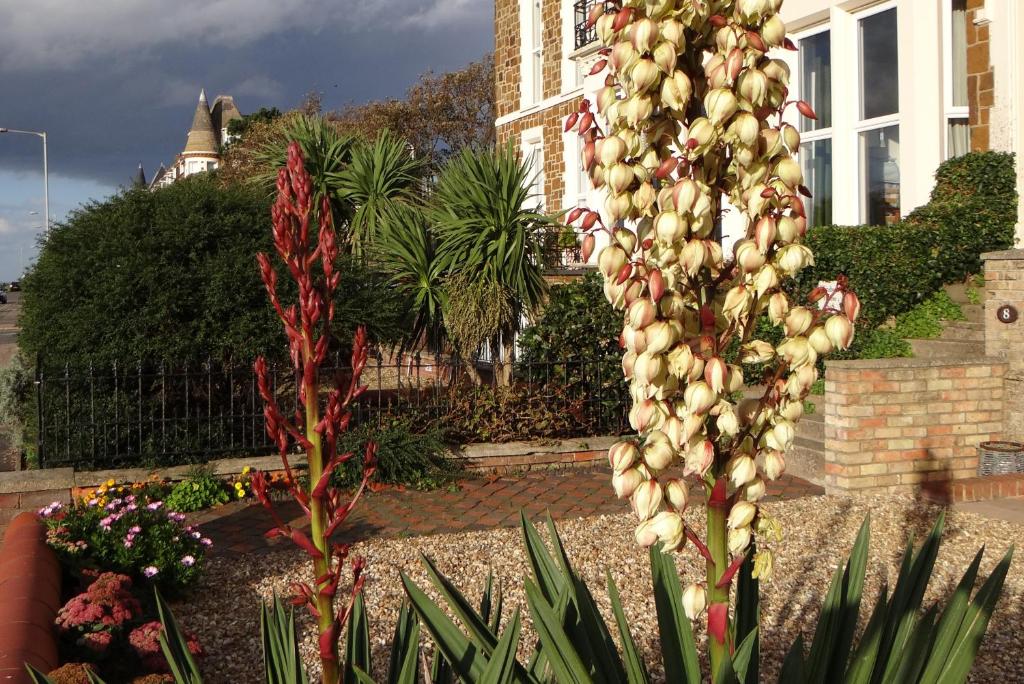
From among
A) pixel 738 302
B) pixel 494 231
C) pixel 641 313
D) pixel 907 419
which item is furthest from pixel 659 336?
pixel 494 231

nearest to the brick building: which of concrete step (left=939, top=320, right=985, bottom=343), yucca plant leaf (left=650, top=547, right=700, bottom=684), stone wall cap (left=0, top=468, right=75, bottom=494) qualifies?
concrete step (left=939, top=320, right=985, bottom=343)

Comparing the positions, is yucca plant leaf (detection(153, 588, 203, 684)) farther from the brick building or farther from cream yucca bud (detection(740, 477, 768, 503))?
the brick building

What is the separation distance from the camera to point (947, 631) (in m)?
2.03

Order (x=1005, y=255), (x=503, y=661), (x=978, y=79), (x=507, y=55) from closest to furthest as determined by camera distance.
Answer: (x=503, y=661)
(x=1005, y=255)
(x=978, y=79)
(x=507, y=55)

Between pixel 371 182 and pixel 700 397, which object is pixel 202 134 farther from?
pixel 700 397

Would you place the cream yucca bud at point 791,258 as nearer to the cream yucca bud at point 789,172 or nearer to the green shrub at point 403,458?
the cream yucca bud at point 789,172

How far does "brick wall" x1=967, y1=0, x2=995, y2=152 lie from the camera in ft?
30.4

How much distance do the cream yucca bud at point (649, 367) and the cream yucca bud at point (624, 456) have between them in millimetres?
154

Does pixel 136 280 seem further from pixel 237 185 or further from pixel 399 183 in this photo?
pixel 399 183

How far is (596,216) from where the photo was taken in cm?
182

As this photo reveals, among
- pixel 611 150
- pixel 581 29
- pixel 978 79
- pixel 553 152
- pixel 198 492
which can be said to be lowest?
pixel 198 492

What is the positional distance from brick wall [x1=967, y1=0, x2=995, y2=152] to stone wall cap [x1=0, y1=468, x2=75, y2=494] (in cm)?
867

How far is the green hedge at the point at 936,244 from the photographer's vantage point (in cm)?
885

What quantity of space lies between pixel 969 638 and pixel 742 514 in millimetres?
667
